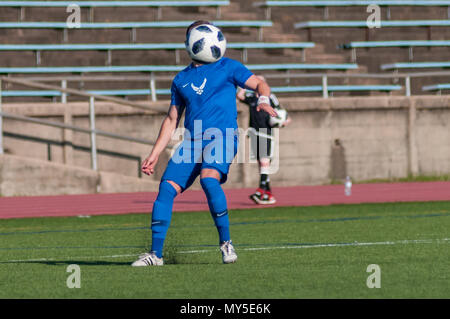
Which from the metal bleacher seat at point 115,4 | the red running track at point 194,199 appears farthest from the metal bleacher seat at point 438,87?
the metal bleacher seat at point 115,4

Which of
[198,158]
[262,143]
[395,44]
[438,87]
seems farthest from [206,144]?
[395,44]

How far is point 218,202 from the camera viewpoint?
7609mm

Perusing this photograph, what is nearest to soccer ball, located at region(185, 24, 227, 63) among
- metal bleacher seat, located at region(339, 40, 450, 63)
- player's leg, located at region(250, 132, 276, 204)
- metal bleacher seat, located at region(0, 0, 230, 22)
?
player's leg, located at region(250, 132, 276, 204)

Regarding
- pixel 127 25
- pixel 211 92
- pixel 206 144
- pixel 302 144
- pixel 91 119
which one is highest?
pixel 127 25

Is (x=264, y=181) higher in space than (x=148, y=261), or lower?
higher

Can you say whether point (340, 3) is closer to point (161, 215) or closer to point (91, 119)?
point (91, 119)

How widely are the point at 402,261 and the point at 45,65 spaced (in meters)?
13.5

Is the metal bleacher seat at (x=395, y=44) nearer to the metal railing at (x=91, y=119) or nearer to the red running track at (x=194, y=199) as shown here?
the red running track at (x=194, y=199)

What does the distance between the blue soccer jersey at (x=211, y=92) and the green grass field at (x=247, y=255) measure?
1124mm

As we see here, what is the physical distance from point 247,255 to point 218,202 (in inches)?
37.2

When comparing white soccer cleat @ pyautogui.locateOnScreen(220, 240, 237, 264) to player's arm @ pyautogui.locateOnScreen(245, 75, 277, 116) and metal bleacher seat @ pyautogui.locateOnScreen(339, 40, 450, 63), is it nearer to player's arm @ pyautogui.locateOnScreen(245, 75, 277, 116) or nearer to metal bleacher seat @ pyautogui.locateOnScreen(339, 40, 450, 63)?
player's arm @ pyautogui.locateOnScreen(245, 75, 277, 116)

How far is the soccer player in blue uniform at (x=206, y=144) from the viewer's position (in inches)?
300
